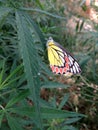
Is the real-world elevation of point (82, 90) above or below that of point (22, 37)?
below

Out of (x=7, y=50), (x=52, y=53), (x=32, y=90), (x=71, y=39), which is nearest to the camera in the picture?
(x=32, y=90)

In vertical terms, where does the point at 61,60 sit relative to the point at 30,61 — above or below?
below

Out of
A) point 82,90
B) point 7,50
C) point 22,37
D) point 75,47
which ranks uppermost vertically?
point 22,37

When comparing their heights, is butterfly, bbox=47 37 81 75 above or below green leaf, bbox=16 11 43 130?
below

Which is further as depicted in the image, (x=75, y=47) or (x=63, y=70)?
(x=75, y=47)

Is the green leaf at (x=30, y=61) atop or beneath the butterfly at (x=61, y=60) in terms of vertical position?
atop

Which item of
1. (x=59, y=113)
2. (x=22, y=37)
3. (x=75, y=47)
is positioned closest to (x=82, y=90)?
(x=75, y=47)

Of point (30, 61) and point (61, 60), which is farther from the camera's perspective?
point (61, 60)

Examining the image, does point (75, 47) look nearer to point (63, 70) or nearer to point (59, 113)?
point (63, 70)

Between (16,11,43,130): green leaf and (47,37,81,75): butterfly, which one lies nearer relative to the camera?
(16,11,43,130): green leaf

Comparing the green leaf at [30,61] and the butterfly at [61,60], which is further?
the butterfly at [61,60]

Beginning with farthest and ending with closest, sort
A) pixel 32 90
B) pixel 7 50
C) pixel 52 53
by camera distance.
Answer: pixel 7 50 < pixel 52 53 < pixel 32 90
